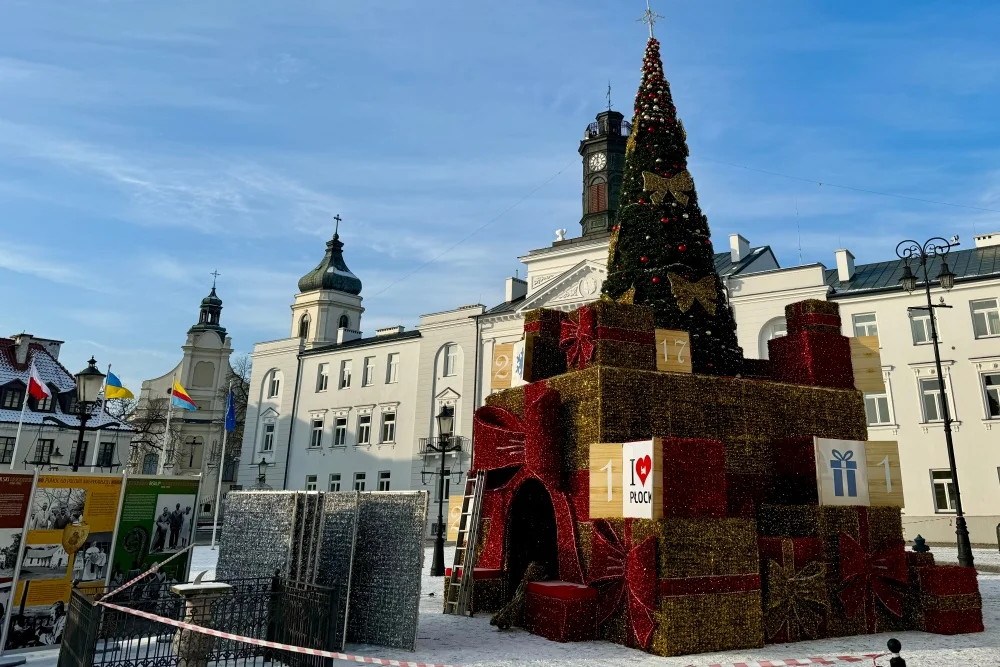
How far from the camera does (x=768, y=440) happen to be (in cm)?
1155

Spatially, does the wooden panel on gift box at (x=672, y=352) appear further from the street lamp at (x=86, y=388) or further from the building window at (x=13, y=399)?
the building window at (x=13, y=399)

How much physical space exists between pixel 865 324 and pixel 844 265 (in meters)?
3.74

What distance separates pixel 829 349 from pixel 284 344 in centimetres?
4305

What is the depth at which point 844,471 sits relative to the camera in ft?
36.6

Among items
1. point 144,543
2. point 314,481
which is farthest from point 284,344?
point 144,543

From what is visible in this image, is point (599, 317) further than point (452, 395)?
No

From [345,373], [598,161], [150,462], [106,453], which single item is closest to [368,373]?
[345,373]

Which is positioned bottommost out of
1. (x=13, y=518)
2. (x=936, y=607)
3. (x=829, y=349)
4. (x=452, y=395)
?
(x=936, y=607)

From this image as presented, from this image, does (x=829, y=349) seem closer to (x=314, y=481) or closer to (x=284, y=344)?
(x=314, y=481)

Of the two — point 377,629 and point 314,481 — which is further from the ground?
point 314,481

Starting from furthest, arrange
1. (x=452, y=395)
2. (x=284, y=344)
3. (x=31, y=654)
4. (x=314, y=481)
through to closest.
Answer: (x=284, y=344) < (x=314, y=481) < (x=452, y=395) < (x=31, y=654)

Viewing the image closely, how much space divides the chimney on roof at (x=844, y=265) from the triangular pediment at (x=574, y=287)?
10968 millimetres

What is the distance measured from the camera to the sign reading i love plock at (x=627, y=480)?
30.9ft

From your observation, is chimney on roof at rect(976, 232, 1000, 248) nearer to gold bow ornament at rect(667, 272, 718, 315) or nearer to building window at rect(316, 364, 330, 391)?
gold bow ornament at rect(667, 272, 718, 315)
